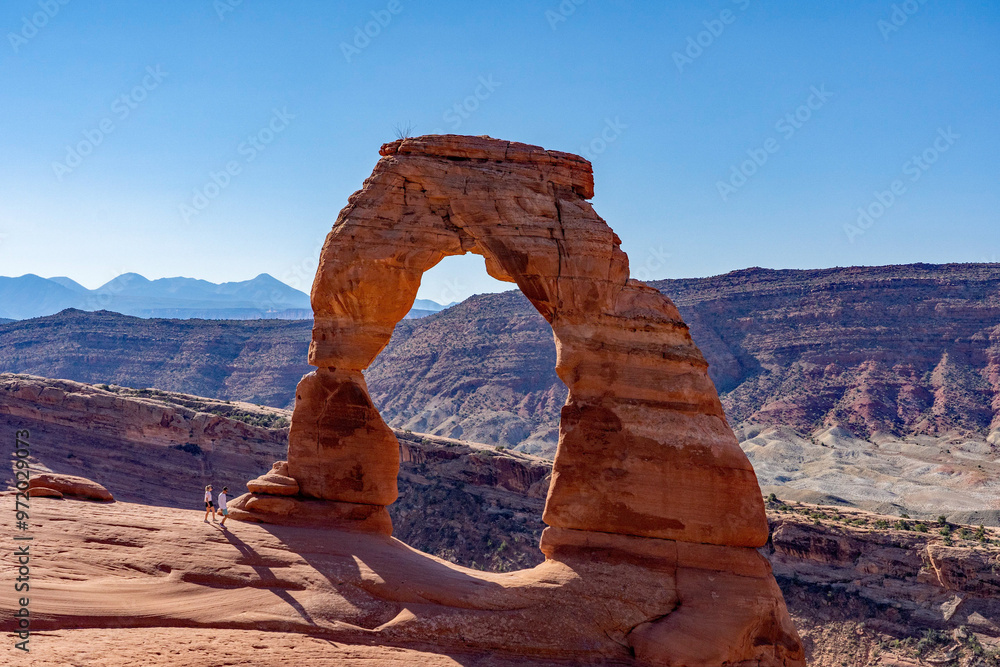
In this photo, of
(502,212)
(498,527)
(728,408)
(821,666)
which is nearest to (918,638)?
(821,666)

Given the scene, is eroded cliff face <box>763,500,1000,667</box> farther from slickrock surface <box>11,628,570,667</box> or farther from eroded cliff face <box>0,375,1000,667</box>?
slickrock surface <box>11,628,570,667</box>

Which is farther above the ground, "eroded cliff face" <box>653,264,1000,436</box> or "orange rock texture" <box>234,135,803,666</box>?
"eroded cliff face" <box>653,264,1000,436</box>

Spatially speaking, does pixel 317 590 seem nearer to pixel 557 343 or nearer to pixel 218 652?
pixel 218 652

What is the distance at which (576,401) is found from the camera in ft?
63.9

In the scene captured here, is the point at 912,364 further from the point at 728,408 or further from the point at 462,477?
the point at 462,477

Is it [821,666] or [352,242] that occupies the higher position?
[352,242]

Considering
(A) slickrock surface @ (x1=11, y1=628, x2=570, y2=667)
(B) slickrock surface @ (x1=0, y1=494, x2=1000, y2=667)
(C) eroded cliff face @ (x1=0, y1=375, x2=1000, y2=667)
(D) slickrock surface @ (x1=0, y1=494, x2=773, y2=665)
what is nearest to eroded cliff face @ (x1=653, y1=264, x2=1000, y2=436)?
(C) eroded cliff face @ (x1=0, y1=375, x2=1000, y2=667)

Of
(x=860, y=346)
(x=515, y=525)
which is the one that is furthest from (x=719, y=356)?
(x=515, y=525)

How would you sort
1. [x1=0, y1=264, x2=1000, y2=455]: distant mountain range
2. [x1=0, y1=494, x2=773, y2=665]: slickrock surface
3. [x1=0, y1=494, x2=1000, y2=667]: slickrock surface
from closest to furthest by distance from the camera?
[x1=0, y1=494, x2=1000, y2=667]: slickrock surface → [x1=0, y1=494, x2=773, y2=665]: slickrock surface → [x1=0, y1=264, x2=1000, y2=455]: distant mountain range

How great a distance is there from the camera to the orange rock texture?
1817 cm

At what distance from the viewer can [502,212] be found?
20547 millimetres

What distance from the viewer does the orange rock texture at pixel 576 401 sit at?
59.6ft

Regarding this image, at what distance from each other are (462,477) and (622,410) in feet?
92.1

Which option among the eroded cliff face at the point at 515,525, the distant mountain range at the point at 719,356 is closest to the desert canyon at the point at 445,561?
the eroded cliff face at the point at 515,525
